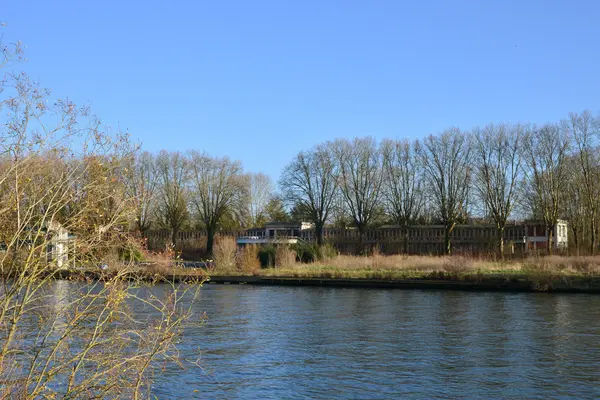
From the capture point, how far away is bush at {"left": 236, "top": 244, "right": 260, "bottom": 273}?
47969mm

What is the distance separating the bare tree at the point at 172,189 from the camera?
2835 inches

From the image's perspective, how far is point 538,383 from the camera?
14.6 meters

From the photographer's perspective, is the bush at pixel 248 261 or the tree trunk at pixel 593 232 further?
the tree trunk at pixel 593 232

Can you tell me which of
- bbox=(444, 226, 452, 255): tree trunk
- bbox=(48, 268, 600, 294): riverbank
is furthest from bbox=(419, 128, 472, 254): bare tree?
bbox=(48, 268, 600, 294): riverbank

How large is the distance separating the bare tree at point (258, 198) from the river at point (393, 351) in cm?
5481

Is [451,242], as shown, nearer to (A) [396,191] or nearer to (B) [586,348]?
(A) [396,191]

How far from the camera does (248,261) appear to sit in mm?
48219

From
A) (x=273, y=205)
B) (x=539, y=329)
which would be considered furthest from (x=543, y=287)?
(x=273, y=205)

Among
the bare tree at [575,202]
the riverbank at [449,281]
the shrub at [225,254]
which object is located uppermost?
the bare tree at [575,202]

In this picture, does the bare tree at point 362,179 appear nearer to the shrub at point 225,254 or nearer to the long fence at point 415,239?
the long fence at point 415,239

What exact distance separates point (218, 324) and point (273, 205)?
64775 millimetres

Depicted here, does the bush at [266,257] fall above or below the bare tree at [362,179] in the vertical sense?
below

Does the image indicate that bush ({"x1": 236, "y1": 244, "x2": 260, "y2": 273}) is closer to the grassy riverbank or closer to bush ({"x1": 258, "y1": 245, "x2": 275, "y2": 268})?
the grassy riverbank

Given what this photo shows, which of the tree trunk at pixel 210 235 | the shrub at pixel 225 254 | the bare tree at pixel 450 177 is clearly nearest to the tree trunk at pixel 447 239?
the bare tree at pixel 450 177
